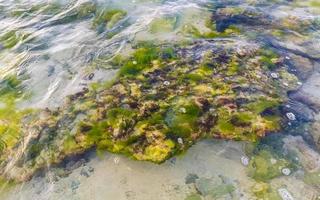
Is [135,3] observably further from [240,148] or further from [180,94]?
[240,148]

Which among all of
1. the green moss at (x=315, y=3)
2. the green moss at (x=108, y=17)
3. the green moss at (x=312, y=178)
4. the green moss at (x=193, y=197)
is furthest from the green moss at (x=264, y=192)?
the green moss at (x=315, y=3)

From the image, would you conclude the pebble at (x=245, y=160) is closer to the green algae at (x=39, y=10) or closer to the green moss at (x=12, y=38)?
the green moss at (x=12, y=38)

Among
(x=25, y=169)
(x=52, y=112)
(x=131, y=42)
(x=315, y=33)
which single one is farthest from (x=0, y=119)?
(x=315, y=33)

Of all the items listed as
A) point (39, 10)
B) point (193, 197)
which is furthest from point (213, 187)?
point (39, 10)

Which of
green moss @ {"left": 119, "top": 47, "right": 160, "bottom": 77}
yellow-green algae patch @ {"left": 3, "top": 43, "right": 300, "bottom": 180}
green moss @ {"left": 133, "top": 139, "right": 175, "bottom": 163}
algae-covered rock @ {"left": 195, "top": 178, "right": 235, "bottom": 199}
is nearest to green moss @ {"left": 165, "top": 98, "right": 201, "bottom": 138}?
yellow-green algae patch @ {"left": 3, "top": 43, "right": 300, "bottom": 180}

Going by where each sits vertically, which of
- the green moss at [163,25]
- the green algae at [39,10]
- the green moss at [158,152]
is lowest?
the green moss at [158,152]

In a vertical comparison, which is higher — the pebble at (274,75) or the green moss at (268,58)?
the green moss at (268,58)

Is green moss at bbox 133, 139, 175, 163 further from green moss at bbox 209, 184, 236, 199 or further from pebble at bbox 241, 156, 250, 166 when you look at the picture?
pebble at bbox 241, 156, 250, 166
